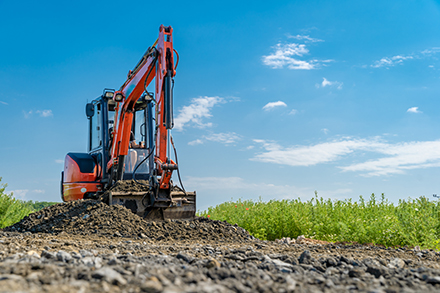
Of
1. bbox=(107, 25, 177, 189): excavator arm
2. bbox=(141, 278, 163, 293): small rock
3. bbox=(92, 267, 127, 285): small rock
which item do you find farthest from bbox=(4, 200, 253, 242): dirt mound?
bbox=(141, 278, 163, 293): small rock

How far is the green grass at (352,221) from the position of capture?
7539mm

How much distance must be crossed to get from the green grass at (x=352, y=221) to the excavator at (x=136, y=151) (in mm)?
2627

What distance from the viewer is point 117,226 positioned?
731cm

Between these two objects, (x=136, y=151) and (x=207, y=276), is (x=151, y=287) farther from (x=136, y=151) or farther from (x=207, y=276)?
(x=136, y=151)

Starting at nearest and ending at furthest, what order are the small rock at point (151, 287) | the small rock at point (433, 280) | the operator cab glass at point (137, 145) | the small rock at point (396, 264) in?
the small rock at point (151, 287) < the small rock at point (433, 280) < the small rock at point (396, 264) < the operator cab glass at point (137, 145)

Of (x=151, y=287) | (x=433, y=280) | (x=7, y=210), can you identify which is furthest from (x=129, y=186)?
(x=433, y=280)

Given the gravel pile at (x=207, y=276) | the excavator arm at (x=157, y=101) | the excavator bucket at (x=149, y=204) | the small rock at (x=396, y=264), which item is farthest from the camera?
the excavator bucket at (x=149, y=204)

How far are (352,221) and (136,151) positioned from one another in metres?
5.91

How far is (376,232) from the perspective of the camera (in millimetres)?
7727

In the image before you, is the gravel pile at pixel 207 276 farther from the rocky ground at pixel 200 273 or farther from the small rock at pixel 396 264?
the small rock at pixel 396 264

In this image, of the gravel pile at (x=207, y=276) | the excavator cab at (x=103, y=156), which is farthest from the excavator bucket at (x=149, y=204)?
→ the gravel pile at (x=207, y=276)

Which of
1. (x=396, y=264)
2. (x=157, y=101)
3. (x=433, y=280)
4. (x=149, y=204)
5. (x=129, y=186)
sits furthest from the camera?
(x=129, y=186)

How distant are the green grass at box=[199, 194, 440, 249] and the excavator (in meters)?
2.63

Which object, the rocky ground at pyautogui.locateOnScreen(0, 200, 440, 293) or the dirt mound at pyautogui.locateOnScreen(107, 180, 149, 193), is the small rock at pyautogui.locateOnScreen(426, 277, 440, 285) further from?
the dirt mound at pyautogui.locateOnScreen(107, 180, 149, 193)
